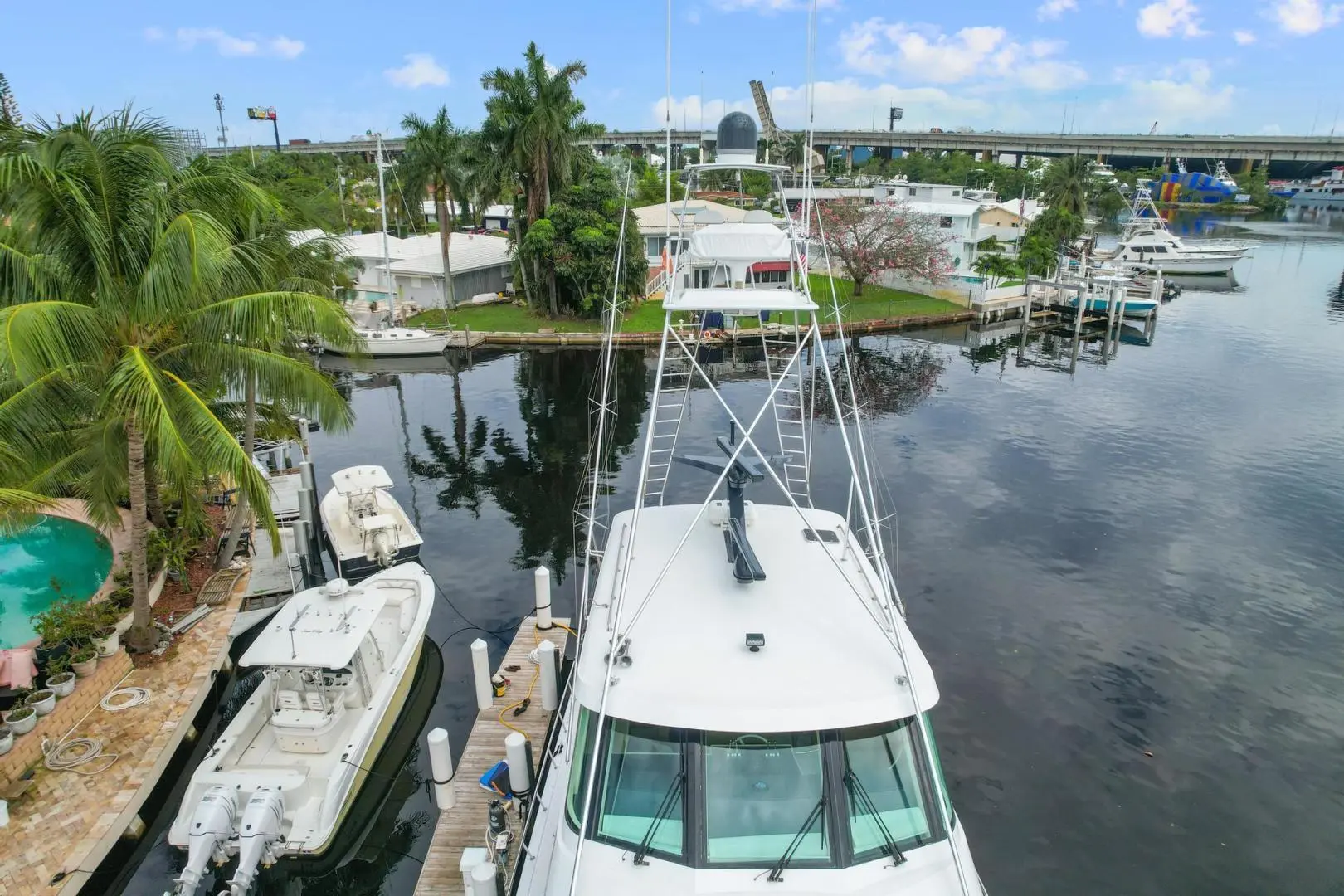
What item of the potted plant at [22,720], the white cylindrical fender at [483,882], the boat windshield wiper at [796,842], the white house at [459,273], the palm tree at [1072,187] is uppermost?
the palm tree at [1072,187]

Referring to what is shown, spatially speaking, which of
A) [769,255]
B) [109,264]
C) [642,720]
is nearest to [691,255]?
[769,255]

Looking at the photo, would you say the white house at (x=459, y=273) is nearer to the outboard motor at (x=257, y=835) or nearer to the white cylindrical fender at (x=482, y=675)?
the white cylindrical fender at (x=482, y=675)

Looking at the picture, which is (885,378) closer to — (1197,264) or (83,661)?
(83,661)

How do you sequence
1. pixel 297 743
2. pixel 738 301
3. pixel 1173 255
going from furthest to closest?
pixel 1173 255 → pixel 297 743 → pixel 738 301

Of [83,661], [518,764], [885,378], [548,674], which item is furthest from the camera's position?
[885,378]

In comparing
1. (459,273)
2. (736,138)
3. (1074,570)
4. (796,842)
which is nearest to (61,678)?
(796,842)

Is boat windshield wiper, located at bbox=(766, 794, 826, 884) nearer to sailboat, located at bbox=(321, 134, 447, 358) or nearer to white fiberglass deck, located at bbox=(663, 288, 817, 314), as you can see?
white fiberglass deck, located at bbox=(663, 288, 817, 314)

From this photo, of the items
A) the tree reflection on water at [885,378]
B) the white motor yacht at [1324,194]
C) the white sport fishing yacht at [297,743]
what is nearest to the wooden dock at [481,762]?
the white sport fishing yacht at [297,743]
